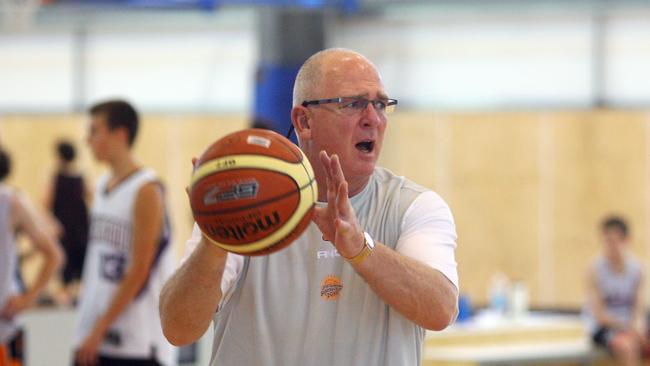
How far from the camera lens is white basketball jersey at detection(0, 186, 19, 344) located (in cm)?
624

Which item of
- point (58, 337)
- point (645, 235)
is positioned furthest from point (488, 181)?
point (58, 337)

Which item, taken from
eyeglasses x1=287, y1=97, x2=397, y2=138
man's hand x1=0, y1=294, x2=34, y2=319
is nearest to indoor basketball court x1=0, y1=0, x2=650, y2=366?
man's hand x1=0, y1=294, x2=34, y2=319

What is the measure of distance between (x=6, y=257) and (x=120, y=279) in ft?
2.80

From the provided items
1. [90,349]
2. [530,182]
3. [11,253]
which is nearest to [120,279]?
[90,349]

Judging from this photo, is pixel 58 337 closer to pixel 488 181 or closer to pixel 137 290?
pixel 137 290

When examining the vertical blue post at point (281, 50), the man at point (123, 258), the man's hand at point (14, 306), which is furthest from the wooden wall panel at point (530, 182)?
the man at point (123, 258)

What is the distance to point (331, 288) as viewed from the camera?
3004mm

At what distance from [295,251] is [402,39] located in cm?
993

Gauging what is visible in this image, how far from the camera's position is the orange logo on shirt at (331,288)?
3.00 metres

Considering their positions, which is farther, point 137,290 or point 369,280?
point 137,290

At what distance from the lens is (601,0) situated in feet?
40.4

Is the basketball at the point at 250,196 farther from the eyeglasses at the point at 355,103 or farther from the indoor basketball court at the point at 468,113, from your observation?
the indoor basketball court at the point at 468,113

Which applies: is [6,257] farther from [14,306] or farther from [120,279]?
[120,279]

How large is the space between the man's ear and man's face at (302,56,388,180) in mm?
49
